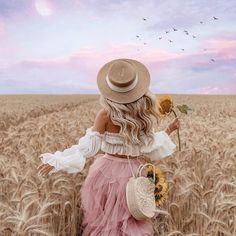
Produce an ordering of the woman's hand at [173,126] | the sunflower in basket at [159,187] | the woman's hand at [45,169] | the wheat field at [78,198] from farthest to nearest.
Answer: the woman's hand at [173,126] → the woman's hand at [45,169] → the sunflower in basket at [159,187] → the wheat field at [78,198]

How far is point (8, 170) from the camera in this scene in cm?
563

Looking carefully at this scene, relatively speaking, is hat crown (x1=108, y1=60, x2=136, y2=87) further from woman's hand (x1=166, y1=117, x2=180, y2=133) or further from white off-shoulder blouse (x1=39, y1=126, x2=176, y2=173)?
A: woman's hand (x1=166, y1=117, x2=180, y2=133)

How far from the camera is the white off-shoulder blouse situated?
468 centimetres

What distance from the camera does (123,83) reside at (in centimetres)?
469

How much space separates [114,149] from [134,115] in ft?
1.23

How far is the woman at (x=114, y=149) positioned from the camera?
15.3 feet

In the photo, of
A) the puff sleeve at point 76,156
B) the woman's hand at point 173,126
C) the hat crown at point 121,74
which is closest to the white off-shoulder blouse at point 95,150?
the puff sleeve at point 76,156

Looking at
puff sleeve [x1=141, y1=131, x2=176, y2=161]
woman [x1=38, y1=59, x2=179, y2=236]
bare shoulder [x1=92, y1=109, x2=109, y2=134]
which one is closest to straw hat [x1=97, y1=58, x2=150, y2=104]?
→ woman [x1=38, y1=59, x2=179, y2=236]

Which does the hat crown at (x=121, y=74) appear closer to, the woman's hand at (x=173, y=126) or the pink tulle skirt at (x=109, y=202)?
the pink tulle skirt at (x=109, y=202)

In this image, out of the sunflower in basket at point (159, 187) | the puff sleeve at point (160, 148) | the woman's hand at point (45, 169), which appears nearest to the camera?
the sunflower in basket at point (159, 187)

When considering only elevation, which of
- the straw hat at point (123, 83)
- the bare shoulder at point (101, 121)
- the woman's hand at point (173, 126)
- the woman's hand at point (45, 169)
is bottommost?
the woman's hand at point (45, 169)

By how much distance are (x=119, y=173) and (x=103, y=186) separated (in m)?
0.19

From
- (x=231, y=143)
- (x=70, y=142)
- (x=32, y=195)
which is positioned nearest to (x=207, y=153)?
(x=231, y=143)

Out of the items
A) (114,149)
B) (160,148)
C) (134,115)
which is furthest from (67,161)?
(160,148)
